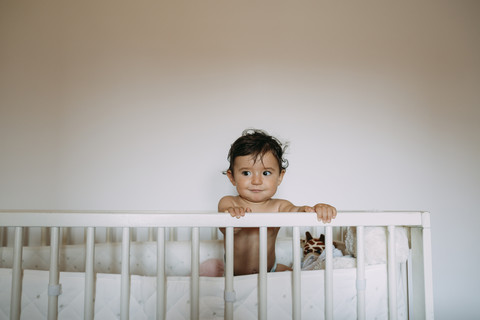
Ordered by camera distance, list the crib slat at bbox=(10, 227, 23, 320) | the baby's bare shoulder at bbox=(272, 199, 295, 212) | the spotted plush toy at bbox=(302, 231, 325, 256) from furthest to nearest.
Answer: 1. the spotted plush toy at bbox=(302, 231, 325, 256)
2. the baby's bare shoulder at bbox=(272, 199, 295, 212)
3. the crib slat at bbox=(10, 227, 23, 320)

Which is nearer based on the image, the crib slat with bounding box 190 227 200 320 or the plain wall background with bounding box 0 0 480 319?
the crib slat with bounding box 190 227 200 320

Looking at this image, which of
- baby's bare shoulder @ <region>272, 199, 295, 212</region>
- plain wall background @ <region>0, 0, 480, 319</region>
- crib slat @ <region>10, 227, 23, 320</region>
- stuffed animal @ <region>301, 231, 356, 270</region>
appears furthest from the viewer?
plain wall background @ <region>0, 0, 480, 319</region>

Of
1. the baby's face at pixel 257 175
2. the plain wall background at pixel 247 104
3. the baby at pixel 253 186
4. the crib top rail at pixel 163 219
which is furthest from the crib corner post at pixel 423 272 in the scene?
the plain wall background at pixel 247 104

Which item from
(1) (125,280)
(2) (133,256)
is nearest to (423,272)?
(1) (125,280)

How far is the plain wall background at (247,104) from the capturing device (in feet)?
5.22

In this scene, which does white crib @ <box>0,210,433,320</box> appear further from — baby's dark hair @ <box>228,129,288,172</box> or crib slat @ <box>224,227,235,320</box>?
baby's dark hair @ <box>228,129,288,172</box>

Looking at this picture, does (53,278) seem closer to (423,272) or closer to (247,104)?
(423,272)

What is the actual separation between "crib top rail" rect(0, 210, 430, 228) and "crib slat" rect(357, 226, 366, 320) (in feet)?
0.11

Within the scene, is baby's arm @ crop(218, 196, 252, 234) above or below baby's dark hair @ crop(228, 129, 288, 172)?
below

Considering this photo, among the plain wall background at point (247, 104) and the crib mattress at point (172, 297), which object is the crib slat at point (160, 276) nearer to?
the crib mattress at point (172, 297)

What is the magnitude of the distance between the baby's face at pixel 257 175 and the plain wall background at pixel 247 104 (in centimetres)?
45

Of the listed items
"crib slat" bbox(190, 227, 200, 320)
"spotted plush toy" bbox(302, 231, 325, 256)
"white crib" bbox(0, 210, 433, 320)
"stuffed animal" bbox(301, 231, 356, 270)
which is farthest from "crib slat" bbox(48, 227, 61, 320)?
"spotted plush toy" bbox(302, 231, 325, 256)

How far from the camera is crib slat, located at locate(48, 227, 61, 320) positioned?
0.78 meters

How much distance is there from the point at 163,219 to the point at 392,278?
2.00ft
